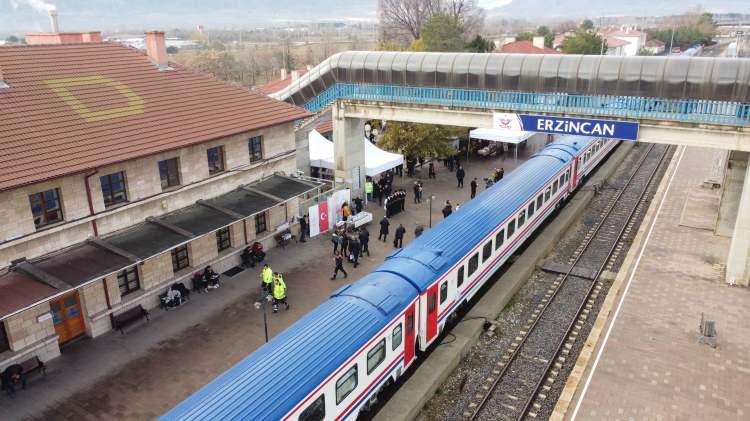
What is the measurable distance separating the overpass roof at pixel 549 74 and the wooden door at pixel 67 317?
14.7m

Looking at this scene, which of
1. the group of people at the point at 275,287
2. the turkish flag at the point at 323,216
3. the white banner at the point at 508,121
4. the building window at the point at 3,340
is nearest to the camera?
the building window at the point at 3,340

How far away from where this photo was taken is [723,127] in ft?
59.4

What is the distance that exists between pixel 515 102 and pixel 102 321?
52.6ft

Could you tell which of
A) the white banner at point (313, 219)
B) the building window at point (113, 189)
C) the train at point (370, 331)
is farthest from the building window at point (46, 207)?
the white banner at point (313, 219)

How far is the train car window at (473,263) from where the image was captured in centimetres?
1677

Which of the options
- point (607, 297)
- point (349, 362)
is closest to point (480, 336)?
point (607, 297)

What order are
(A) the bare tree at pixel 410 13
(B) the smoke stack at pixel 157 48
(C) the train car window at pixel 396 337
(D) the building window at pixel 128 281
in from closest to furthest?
1. (C) the train car window at pixel 396 337
2. (D) the building window at pixel 128 281
3. (B) the smoke stack at pixel 157 48
4. (A) the bare tree at pixel 410 13

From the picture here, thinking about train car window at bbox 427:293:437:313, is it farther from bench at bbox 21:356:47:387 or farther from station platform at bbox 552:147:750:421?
bench at bbox 21:356:47:387

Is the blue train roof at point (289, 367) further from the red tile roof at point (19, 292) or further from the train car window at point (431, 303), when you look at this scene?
the red tile roof at point (19, 292)

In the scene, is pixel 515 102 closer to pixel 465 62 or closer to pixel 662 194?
pixel 465 62

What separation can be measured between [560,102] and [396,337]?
12.3m

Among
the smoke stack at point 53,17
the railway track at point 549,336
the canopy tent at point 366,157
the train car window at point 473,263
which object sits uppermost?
the smoke stack at point 53,17

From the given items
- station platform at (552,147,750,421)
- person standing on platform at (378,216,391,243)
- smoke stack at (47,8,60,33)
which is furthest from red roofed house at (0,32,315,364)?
station platform at (552,147,750,421)

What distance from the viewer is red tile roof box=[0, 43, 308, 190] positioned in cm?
1501
